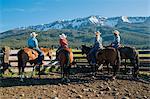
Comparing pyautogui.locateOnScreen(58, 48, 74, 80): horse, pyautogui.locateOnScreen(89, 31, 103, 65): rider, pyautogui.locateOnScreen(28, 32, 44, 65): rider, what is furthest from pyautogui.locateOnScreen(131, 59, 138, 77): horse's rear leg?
pyautogui.locateOnScreen(28, 32, 44, 65): rider

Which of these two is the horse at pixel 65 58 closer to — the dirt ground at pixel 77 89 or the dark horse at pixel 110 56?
the dirt ground at pixel 77 89

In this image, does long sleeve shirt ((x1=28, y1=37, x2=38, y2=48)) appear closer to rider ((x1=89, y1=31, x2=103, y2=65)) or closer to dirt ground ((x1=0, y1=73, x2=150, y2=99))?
dirt ground ((x1=0, y1=73, x2=150, y2=99))

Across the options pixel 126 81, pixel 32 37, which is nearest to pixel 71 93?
pixel 126 81

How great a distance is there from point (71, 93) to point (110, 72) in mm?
6879

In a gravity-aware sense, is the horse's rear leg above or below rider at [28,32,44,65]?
below

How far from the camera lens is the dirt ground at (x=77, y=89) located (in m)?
14.4

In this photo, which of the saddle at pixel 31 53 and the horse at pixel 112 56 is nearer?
the horse at pixel 112 56

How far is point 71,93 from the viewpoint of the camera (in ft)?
48.5

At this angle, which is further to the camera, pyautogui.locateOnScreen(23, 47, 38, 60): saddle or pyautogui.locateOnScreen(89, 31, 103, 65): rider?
pyautogui.locateOnScreen(89, 31, 103, 65): rider

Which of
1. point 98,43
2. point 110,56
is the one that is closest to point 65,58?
point 98,43

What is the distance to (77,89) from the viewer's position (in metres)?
15.5

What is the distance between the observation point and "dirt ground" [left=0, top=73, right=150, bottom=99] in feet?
47.2

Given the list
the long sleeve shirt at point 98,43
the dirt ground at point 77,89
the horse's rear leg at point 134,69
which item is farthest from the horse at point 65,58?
the horse's rear leg at point 134,69

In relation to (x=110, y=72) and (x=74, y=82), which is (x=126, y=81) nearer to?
(x=74, y=82)
